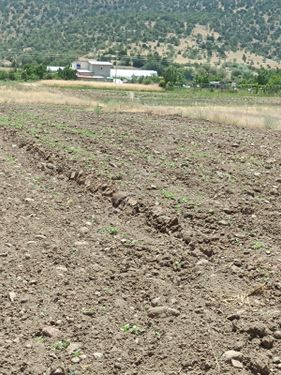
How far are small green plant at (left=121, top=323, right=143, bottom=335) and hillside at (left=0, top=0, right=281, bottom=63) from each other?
134438 millimetres

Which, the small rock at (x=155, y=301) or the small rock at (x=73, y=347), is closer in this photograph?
the small rock at (x=73, y=347)

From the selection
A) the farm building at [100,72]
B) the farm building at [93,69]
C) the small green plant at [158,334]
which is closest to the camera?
the small green plant at [158,334]

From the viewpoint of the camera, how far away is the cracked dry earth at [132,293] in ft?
16.8

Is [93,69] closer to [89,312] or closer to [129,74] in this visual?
[129,74]

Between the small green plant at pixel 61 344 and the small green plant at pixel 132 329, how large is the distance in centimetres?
51

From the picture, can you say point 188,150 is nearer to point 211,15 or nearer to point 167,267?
point 167,267

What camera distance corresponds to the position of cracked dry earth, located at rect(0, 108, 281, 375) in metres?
5.12

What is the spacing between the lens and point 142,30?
545 ft

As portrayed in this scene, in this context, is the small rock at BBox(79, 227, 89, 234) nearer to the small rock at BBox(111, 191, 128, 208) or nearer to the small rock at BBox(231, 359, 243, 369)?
the small rock at BBox(111, 191, 128, 208)

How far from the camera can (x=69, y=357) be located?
514 centimetres

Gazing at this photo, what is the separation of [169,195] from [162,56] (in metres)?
141

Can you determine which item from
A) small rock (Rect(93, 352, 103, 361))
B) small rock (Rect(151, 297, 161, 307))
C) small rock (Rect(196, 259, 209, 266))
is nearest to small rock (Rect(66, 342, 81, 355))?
small rock (Rect(93, 352, 103, 361))

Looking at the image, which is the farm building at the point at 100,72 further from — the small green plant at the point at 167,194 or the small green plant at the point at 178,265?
the small green plant at the point at 178,265

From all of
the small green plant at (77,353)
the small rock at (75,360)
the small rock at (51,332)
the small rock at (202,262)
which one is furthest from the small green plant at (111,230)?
the small rock at (75,360)
